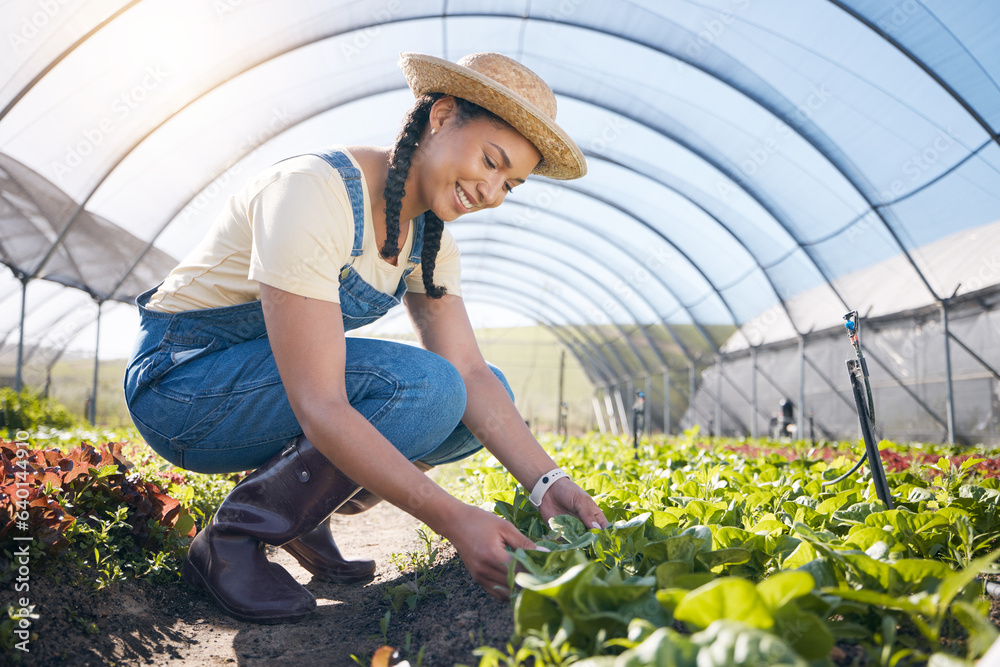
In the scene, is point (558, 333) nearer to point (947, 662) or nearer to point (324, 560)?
point (324, 560)

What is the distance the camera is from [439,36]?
637 cm

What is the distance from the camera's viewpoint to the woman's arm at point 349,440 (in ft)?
4.26

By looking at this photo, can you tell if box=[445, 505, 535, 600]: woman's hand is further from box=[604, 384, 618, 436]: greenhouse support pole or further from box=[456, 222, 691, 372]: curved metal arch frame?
box=[604, 384, 618, 436]: greenhouse support pole

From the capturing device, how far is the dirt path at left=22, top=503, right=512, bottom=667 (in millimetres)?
1374

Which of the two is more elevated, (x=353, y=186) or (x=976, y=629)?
(x=353, y=186)

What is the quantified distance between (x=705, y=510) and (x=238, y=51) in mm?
5588

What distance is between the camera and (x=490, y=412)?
2.02 metres

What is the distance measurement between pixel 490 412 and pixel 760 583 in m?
1.08

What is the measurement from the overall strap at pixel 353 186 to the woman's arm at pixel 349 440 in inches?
12.7

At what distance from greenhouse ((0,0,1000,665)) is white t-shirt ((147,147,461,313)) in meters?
2.55

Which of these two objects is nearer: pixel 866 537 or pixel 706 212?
pixel 866 537

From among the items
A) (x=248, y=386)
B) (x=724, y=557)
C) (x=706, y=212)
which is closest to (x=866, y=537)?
(x=724, y=557)

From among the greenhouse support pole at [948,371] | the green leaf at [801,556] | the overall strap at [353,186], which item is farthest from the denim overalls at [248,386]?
the greenhouse support pole at [948,371]

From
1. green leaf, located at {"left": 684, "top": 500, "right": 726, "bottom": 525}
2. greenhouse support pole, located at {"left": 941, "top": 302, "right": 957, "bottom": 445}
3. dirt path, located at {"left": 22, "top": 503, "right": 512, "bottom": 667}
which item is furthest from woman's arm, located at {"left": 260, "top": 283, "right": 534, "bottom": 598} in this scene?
greenhouse support pole, located at {"left": 941, "top": 302, "right": 957, "bottom": 445}
